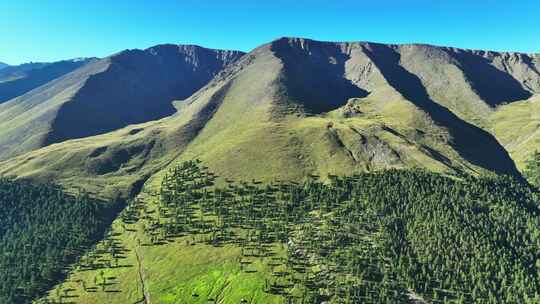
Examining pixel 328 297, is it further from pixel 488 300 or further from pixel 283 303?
pixel 488 300

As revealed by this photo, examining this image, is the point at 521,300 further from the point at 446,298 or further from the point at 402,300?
the point at 402,300

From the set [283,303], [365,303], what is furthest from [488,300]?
[283,303]

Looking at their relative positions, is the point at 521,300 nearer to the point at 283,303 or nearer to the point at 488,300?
the point at 488,300

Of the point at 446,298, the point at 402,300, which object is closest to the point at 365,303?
the point at 402,300

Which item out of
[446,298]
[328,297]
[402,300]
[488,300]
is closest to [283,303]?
[328,297]

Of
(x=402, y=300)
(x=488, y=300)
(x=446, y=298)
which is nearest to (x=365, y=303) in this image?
(x=402, y=300)
